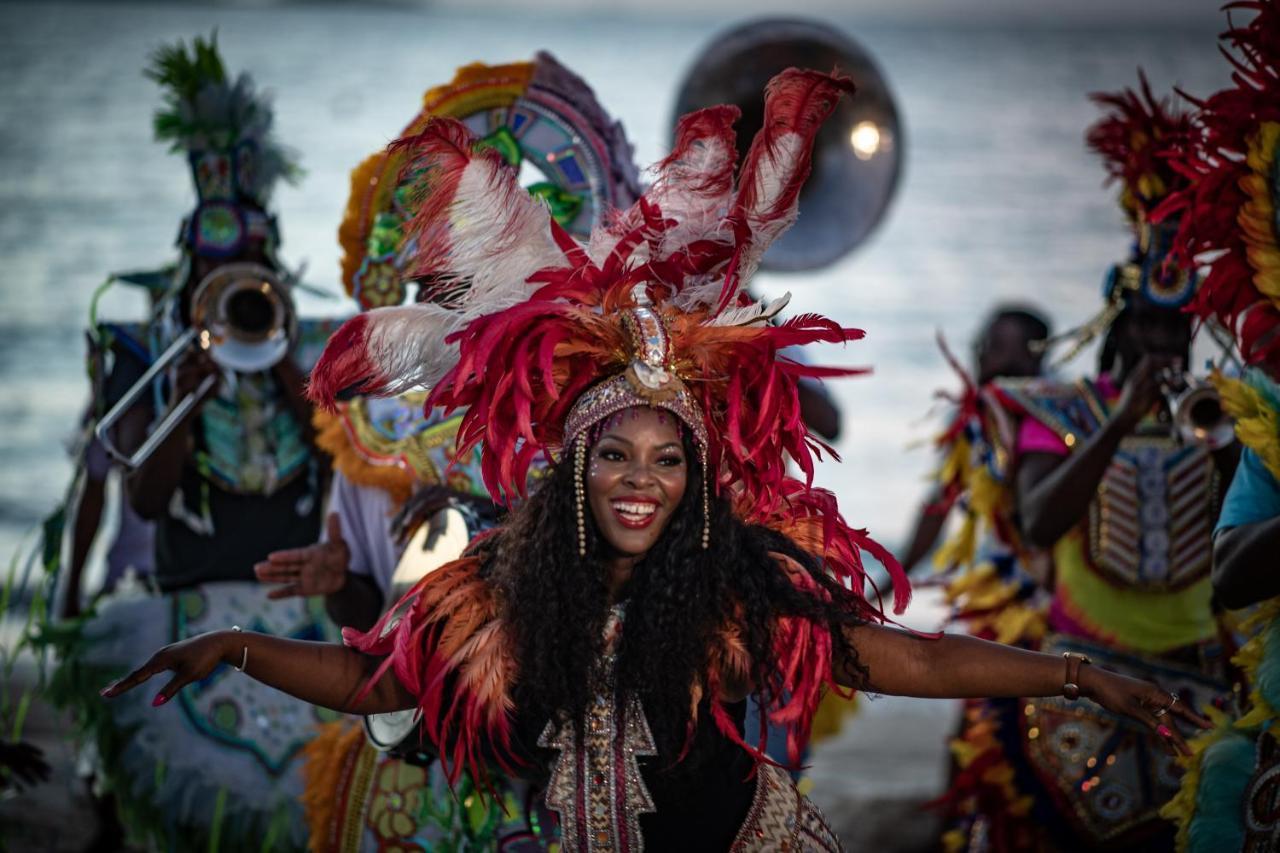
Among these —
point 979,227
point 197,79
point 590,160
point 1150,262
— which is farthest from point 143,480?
point 979,227

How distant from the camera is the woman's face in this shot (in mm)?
3398

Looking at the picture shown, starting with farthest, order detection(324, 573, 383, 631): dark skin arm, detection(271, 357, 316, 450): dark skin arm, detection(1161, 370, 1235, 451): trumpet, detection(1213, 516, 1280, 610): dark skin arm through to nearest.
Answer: detection(271, 357, 316, 450): dark skin arm
detection(1161, 370, 1235, 451): trumpet
detection(324, 573, 383, 631): dark skin arm
detection(1213, 516, 1280, 610): dark skin arm

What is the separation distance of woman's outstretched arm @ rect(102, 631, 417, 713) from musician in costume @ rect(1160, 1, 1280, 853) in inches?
73.9

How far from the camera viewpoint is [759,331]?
3447 mm

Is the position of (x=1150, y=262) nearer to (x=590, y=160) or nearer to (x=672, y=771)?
(x=590, y=160)

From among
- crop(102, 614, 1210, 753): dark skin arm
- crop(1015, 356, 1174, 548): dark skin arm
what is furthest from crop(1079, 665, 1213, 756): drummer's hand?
crop(1015, 356, 1174, 548): dark skin arm

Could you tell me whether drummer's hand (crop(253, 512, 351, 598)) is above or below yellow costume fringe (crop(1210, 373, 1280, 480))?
below

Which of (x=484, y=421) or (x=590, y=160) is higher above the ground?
(x=590, y=160)

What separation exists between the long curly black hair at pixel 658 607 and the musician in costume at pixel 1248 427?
39.5 inches

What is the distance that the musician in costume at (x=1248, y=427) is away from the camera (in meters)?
3.71

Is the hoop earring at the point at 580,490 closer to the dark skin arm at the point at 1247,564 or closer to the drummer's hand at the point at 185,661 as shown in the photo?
the drummer's hand at the point at 185,661

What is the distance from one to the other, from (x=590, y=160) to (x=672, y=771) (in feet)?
7.10

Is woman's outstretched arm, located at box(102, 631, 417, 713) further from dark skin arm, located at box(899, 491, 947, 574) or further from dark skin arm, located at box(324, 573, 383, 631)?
dark skin arm, located at box(899, 491, 947, 574)

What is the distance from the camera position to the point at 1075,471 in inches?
191
